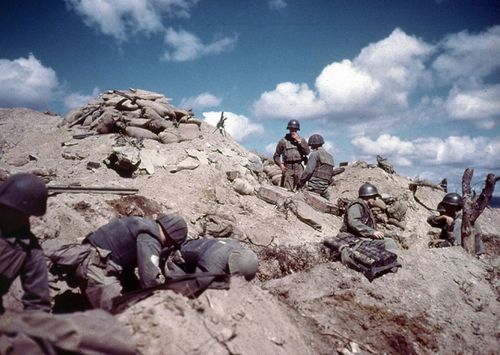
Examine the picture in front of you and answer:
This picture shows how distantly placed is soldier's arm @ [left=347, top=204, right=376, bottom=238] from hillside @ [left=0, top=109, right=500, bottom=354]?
0.73 m

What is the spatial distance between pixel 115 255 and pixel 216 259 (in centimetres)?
110

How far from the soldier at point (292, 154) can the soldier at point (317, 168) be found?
0.27 metres

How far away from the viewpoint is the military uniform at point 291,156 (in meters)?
9.02

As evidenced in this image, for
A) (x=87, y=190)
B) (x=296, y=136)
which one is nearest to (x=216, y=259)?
(x=87, y=190)

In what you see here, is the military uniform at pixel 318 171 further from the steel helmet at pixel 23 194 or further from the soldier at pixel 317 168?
the steel helmet at pixel 23 194

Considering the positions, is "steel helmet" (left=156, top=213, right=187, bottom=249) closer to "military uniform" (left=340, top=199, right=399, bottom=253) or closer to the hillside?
the hillside

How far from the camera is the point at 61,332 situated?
196 cm

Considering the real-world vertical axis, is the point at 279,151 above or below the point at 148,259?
A: above

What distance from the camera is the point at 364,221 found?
5.61 meters

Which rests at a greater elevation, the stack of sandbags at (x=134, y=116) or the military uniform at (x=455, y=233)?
the stack of sandbags at (x=134, y=116)

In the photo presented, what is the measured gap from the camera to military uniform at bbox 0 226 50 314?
229 cm

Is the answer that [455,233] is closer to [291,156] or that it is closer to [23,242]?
[291,156]

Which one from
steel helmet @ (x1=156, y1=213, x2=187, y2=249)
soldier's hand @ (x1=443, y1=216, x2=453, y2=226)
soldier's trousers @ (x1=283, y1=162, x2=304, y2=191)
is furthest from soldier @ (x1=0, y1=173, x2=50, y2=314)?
soldier's trousers @ (x1=283, y1=162, x2=304, y2=191)

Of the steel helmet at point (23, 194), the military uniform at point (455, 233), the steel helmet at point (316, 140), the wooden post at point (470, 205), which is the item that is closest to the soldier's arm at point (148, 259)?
the steel helmet at point (23, 194)
